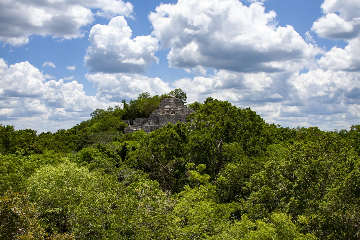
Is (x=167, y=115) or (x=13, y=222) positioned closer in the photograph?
(x=13, y=222)

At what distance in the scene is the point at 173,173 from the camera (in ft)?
79.9

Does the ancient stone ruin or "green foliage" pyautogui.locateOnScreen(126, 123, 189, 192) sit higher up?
the ancient stone ruin

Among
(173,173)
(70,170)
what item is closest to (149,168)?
(173,173)

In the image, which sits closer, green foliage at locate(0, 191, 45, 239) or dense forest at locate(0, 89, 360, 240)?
green foliage at locate(0, 191, 45, 239)

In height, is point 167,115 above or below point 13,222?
above

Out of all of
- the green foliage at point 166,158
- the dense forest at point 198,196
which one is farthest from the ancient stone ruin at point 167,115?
the dense forest at point 198,196

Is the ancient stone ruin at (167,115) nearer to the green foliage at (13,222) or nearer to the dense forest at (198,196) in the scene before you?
the dense forest at (198,196)

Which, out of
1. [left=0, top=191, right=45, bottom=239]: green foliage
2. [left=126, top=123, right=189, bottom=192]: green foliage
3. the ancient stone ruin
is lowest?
[left=0, top=191, right=45, bottom=239]: green foliage

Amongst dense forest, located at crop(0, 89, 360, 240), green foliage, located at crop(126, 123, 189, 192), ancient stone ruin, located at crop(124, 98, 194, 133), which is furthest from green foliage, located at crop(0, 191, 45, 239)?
ancient stone ruin, located at crop(124, 98, 194, 133)

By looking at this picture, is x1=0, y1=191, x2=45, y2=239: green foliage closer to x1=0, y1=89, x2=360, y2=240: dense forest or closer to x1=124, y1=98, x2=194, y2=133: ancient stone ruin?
x1=0, y1=89, x2=360, y2=240: dense forest

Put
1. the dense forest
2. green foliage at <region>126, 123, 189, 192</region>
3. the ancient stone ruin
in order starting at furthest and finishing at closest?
the ancient stone ruin
green foliage at <region>126, 123, 189, 192</region>
the dense forest

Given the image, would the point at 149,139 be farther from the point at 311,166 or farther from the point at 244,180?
the point at 311,166

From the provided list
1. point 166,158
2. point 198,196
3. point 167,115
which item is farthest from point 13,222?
point 167,115

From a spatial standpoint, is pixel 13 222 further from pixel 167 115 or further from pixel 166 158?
pixel 167 115
